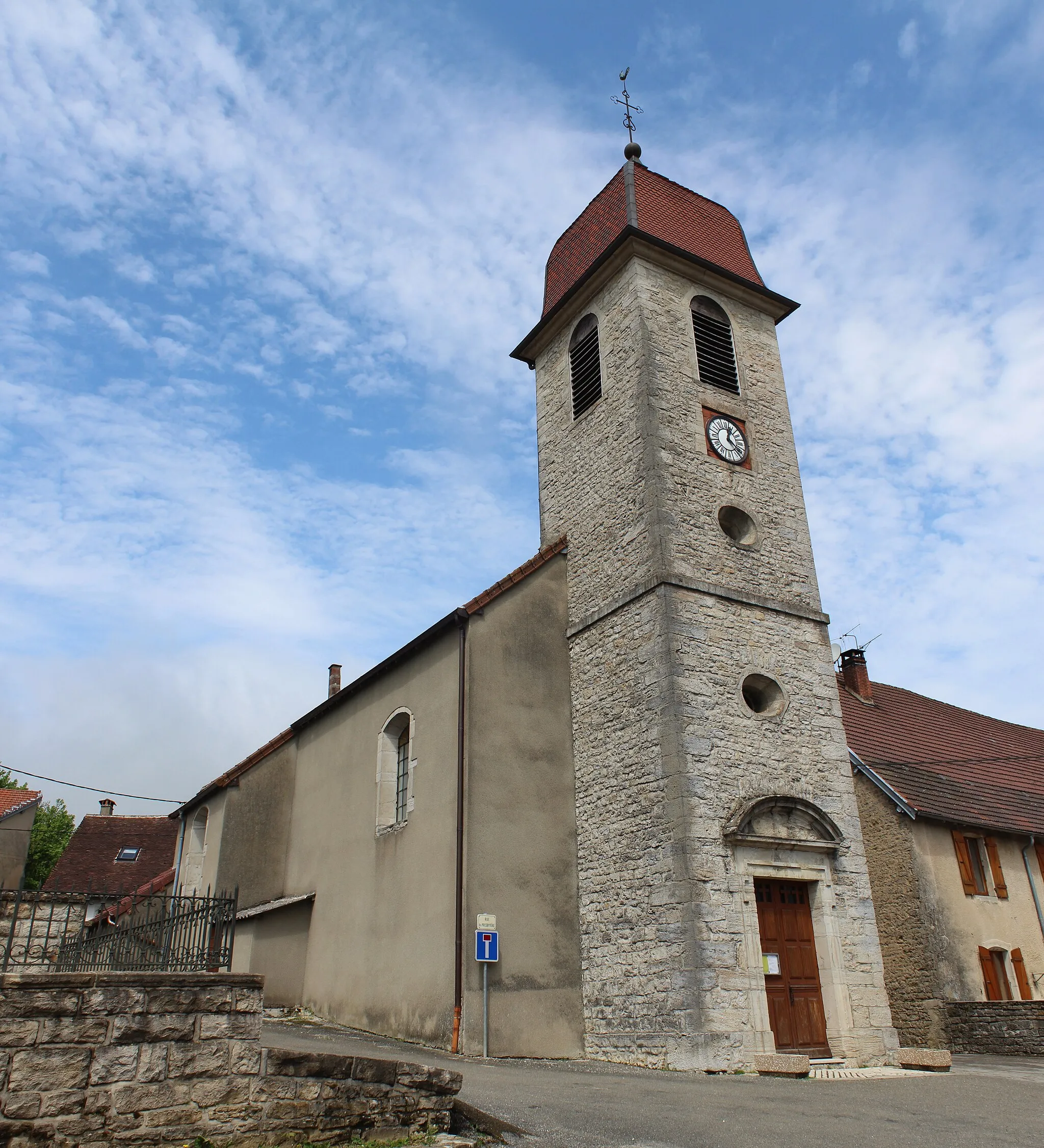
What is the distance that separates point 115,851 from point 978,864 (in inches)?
1022

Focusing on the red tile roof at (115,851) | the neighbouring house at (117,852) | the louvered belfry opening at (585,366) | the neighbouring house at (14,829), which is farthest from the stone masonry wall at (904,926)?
the neighbouring house at (117,852)

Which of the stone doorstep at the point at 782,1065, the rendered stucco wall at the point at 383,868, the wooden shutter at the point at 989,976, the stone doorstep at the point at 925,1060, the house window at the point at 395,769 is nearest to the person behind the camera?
the stone doorstep at the point at 782,1065

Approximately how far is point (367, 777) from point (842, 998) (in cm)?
748

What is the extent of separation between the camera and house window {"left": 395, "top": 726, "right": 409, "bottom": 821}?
13.9m

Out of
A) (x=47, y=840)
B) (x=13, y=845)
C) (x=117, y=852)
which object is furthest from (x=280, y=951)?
(x=47, y=840)

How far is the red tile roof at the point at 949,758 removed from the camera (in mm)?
17219

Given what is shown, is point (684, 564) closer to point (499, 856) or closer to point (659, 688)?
point (659, 688)

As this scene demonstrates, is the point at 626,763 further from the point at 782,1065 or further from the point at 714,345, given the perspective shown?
the point at 714,345

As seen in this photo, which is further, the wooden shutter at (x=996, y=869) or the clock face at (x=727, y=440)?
the wooden shutter at (x=996, y=869)

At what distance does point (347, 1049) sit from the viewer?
9977 mm

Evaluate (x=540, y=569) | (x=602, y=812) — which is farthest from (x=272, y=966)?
(x=540, y=569)

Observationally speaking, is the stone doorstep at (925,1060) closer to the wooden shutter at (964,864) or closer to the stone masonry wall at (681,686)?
the stone masonry wall at (681,686)

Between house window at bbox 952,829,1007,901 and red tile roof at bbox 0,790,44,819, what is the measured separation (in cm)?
1838

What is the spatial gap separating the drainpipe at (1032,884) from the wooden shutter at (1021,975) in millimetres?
943
